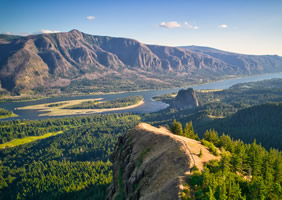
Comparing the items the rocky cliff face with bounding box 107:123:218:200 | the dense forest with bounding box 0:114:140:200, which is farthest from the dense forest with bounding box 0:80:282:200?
the rocky cliff face with bounding box 107:123:218:200

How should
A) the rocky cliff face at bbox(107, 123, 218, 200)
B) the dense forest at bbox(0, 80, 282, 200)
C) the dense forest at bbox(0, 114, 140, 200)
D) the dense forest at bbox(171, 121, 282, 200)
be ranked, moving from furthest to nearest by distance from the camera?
the dense forest at bbox(0, 114, 140, 200) < the rocky cliff face at bbox(107, 123, 218, 200) < the dense forest at bbox(0, 80, 282, 200) < the dense forest at bbox(171, 121, 282, 200)

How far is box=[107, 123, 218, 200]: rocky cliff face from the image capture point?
46250 millimetres

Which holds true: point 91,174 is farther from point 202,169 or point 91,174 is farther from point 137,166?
point 202,169

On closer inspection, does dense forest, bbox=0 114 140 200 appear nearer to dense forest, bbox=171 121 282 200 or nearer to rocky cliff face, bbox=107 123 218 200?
rocky cliff face, bbox=107 123 218 200

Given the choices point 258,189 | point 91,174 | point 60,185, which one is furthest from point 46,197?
point 258,189

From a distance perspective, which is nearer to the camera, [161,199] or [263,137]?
[161,199]

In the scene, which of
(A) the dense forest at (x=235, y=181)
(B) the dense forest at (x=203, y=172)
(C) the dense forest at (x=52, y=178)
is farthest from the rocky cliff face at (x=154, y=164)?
(C) the dense forest at (x=52, y=178)

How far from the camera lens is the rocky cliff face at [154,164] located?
46250 millimetres

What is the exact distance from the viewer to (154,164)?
5491 cm

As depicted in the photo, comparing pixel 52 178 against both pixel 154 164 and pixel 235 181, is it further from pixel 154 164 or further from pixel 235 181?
pixel 235 181

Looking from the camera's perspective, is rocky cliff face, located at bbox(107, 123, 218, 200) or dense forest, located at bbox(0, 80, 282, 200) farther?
rocky cliff face, located at bbox(107, 123, 218, 200)

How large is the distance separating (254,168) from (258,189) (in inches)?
670

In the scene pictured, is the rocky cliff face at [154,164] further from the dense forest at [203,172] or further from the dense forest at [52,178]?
the dense forest at [52,178]

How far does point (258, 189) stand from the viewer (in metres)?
41.6
